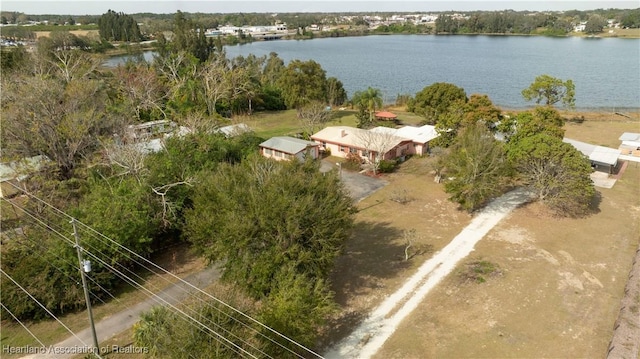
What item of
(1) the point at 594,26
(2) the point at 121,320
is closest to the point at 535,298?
(2) the point at 121,320

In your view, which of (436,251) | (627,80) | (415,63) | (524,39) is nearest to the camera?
(436,251)

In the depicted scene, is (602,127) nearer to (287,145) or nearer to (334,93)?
(334,93)

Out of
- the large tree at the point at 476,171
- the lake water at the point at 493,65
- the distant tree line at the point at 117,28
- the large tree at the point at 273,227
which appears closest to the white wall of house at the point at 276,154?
the large tree at the point at 476,171

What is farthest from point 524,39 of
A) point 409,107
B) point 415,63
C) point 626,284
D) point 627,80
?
point 626,284

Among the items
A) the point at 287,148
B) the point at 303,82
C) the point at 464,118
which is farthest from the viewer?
the point at 303,82

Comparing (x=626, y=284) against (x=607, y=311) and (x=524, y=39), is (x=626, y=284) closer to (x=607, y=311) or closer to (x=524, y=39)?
(x=607, y=311)
